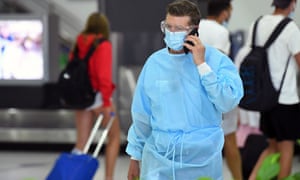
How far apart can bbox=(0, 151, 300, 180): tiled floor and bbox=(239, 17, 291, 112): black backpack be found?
1780mm

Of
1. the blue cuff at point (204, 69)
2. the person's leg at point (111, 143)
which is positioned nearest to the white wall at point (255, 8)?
the blue cuff at point (204, 69)

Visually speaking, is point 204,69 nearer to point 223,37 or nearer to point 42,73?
point 223,37

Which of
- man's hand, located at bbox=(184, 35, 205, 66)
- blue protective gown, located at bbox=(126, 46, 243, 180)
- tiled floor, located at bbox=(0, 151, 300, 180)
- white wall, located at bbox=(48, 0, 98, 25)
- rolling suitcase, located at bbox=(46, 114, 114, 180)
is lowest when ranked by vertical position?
tiled floor, located at bbox=(0, 151, 300, 180)

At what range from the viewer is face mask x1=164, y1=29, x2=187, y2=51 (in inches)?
114

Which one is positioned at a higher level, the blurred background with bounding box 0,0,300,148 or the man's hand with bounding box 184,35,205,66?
the man's hand with bounding box 184,35,205,66

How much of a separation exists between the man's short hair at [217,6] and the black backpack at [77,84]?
1.09 m

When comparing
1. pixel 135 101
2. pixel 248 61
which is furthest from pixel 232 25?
pixel 135 101

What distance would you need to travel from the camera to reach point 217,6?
4898mm

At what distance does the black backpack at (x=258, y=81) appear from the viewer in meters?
4.63

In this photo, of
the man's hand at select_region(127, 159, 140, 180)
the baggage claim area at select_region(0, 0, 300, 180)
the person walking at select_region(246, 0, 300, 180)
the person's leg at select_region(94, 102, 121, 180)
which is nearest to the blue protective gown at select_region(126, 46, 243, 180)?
the man's hand at select_region(127, 159, 140, 180)

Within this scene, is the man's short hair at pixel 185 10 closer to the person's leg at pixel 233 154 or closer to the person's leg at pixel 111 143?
the person's leg at pixel 233 154

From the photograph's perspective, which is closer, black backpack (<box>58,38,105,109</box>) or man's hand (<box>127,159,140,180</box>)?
man's hand (<box>127,159,140,180</box>)

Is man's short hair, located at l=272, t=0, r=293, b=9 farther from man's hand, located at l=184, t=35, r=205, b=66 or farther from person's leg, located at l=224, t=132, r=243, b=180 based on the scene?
man's hand, located at l=184, t=35, r=205, b=66

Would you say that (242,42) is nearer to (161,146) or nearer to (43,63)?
(43,63)
